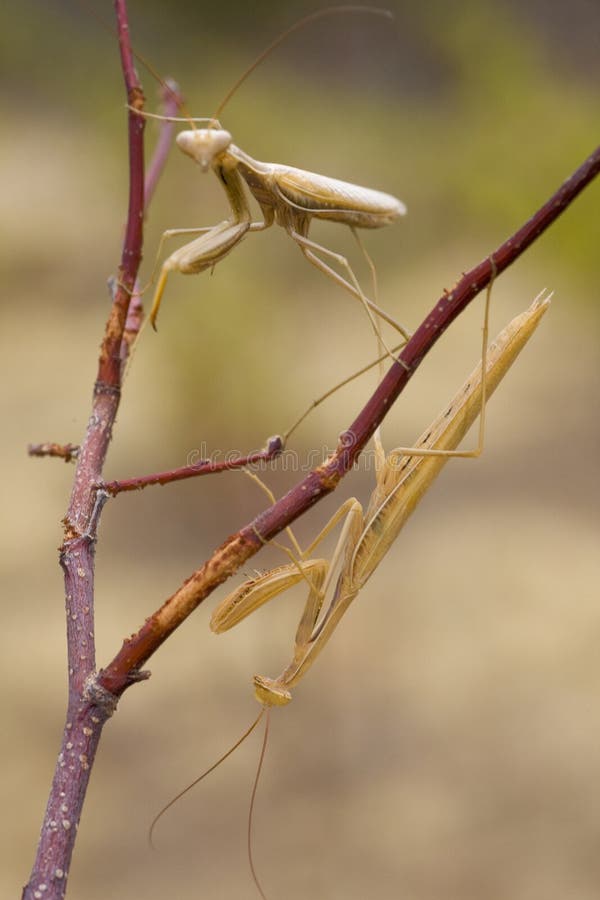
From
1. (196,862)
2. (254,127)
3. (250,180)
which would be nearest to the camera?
(250,180)

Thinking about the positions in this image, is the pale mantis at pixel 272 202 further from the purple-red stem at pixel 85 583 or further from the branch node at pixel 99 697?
the branch node at pixel 99 697

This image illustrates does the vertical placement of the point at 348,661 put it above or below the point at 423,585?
below

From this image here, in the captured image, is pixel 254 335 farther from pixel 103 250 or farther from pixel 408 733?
pixel 408 733

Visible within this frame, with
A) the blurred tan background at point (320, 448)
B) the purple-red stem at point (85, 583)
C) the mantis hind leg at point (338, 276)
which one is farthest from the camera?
the blurred tan background at point (320, 448)

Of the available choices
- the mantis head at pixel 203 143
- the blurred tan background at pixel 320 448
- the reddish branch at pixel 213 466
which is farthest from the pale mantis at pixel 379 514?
the blurred tan background at pixel 320 448

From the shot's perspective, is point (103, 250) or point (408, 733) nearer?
point (103, 250)

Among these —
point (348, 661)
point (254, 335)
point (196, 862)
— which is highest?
point (254, 335)

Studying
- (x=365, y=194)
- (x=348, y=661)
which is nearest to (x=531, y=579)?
(x=348, y=661)
